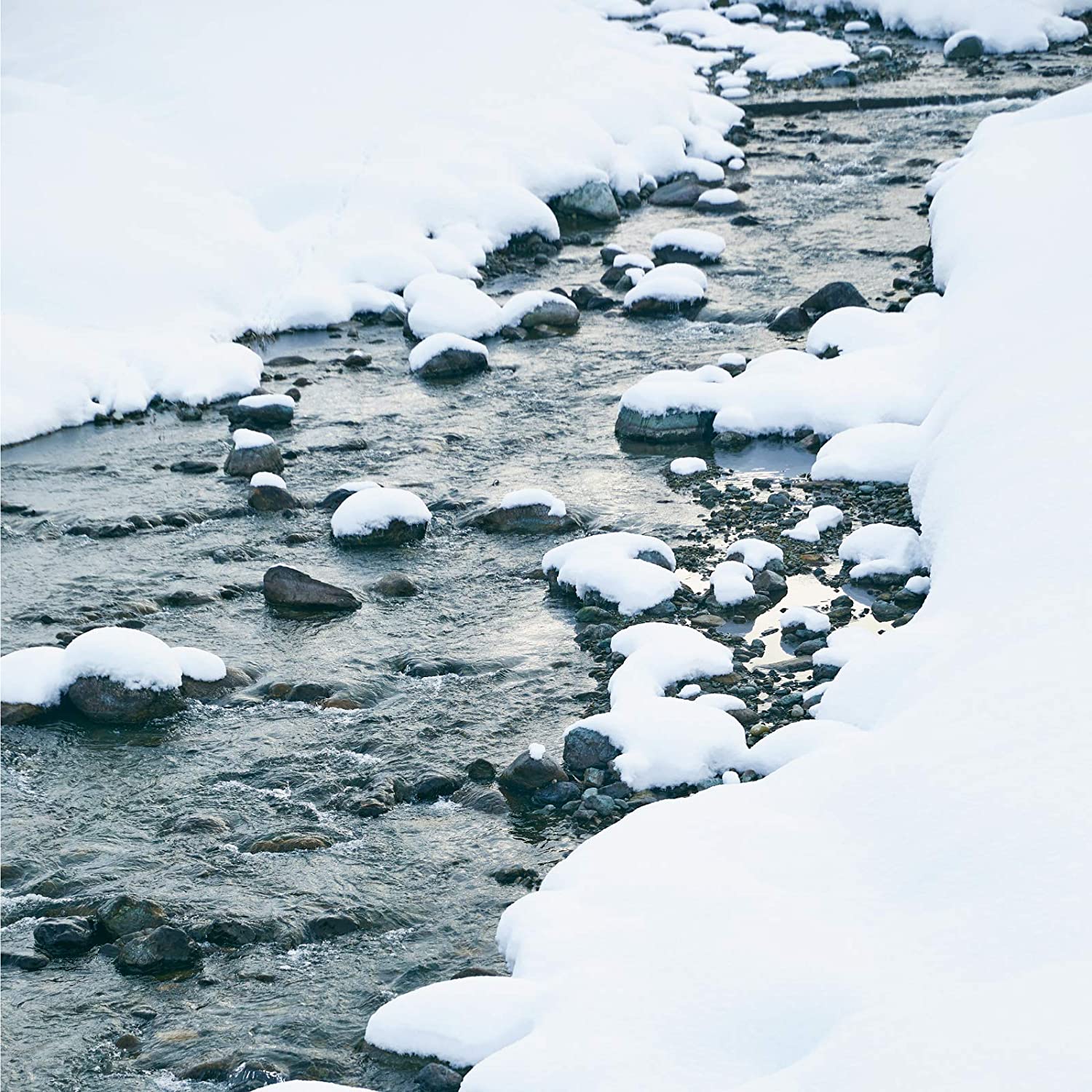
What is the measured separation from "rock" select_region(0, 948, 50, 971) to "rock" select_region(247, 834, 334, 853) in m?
0.83

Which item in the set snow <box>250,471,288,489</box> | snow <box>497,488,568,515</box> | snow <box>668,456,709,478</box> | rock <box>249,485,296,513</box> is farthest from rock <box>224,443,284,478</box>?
snow <box>668,456,709,478</box>

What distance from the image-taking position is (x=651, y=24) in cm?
2581

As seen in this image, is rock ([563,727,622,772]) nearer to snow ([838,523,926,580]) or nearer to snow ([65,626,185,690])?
snow ([65,626,185,690])

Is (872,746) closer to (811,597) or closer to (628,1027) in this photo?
(628,1027)

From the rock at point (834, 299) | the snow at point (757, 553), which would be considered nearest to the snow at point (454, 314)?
the rock at point (834, 299)

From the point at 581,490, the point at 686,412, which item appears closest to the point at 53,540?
the point at 581,490

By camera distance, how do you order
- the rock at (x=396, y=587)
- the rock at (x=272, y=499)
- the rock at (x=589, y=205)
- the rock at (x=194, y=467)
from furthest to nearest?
the rock at (x=589, y=205), the rock at (x=194, y=467), the rock at (x=272, y=499), the rock at (x=396, y=587)

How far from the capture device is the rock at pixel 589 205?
14.6 m

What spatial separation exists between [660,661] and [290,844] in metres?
1.83

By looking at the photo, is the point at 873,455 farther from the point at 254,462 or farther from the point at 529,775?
the point at 254,462

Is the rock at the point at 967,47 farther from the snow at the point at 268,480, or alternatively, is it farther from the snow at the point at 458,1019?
the snow at the point at 458,1019

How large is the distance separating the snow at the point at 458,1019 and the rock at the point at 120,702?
2.41 m

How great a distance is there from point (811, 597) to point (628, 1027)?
11.7ft

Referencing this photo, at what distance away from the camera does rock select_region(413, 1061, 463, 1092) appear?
4035 mm
